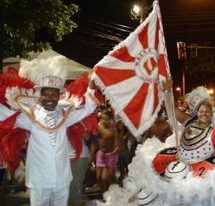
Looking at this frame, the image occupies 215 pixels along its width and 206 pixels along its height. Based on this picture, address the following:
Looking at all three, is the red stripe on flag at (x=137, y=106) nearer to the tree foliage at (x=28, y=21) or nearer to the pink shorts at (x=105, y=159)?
the pink shorts at (x=105, y=159)

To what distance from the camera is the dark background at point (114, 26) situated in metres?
20.5

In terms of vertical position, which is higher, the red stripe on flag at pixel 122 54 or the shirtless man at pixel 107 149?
the red stripe on flag at pixel 122 54

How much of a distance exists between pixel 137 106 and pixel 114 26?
53.7 ft

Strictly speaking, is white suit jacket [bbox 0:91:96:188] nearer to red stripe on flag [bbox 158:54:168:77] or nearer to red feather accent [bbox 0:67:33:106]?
red feather accent [bbox 0:67:33:106]

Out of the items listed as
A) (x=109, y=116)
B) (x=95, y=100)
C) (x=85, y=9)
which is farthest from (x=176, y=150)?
(x=85, y=9)

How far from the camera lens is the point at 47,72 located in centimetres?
484

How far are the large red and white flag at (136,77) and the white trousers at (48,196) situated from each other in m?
1.06

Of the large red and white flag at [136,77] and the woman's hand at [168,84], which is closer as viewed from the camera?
the woman's hand at [168,84]

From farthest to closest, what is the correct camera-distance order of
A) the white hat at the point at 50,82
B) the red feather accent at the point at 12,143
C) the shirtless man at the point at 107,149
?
the shirtless man at the point at 107,149, the red feather accent at the point at 12,143, the white hat at the point at 50,82

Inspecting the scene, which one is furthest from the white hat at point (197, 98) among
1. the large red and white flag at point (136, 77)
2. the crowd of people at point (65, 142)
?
the large red and white flag at point (136, 77)

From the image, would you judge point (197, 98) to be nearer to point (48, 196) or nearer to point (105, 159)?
point (48, 196)

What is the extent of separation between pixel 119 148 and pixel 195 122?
3.66m

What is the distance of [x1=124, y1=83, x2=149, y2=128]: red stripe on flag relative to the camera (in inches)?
208

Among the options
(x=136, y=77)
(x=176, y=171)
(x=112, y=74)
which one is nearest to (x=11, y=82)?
(x=112, y=74)
